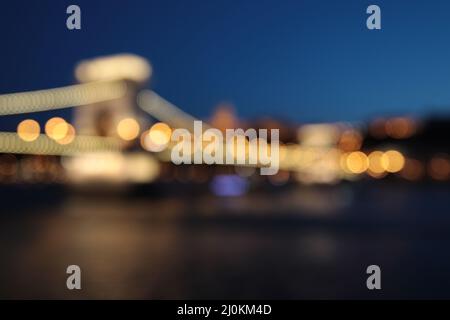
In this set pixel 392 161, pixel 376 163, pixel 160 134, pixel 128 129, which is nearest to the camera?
pixel 128 129

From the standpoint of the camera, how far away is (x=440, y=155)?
63812mm

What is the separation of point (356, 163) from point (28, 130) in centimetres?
3631

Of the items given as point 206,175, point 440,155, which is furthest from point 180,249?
point 440,155

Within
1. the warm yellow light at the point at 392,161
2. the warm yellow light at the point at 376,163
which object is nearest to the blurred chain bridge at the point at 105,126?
the warm yellow light at the point at 392,161

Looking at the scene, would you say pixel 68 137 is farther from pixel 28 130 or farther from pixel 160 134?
pixel 28 130

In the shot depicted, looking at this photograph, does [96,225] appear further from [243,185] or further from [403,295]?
[243,185]

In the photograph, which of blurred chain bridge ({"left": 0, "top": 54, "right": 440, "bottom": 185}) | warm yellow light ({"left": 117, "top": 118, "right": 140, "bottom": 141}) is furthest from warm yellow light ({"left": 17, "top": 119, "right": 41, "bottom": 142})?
warm yellow light ({"left": 117, "top": 118, "right": 140, "bottom": 141})

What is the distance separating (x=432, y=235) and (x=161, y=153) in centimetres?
2022

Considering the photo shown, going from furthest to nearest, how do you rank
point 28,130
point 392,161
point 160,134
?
point 392,161, point 28,130, point 160,134

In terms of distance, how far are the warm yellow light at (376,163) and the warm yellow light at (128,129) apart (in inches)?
1511

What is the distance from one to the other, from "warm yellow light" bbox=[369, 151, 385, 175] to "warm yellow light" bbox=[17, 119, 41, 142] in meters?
34.3

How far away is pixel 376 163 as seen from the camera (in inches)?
2502

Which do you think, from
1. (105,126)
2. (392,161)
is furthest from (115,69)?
(392,161)

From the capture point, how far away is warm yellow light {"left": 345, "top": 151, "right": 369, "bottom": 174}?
6383cm
